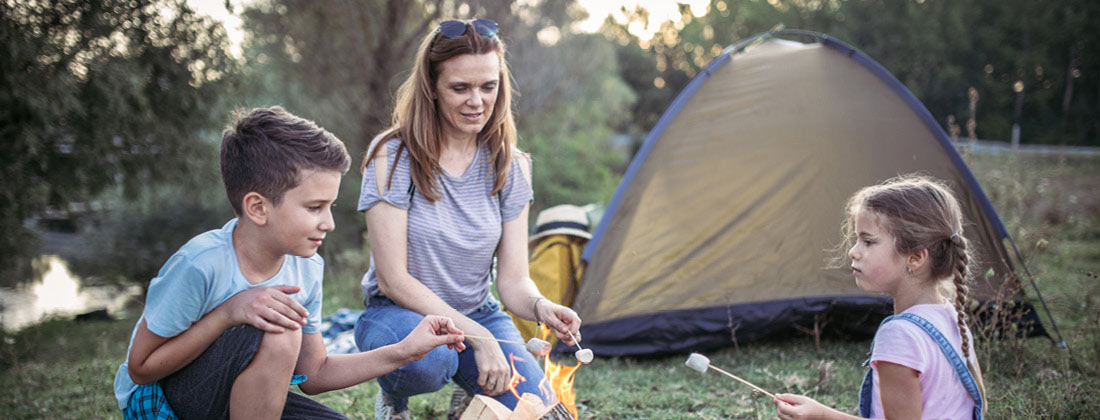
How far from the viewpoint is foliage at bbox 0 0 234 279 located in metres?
5.66

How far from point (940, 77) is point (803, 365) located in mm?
23540

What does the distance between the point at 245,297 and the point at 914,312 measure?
1.75m

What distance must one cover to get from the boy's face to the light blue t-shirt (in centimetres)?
13

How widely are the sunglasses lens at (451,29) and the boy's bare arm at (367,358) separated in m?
1.02

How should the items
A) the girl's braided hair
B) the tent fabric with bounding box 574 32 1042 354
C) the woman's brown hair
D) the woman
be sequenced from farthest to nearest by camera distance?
1. the tent fabric with bounding box 574 32 1042 354
2. the woman's brown hair
3. the woman
4. the girl's braided hair

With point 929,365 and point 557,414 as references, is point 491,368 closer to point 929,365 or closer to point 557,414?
point 557,414

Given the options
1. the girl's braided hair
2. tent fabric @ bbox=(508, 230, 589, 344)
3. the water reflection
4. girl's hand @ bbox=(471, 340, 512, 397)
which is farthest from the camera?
the water reflection

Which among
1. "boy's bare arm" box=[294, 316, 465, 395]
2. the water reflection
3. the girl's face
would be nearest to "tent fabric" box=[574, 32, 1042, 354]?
the girl's face

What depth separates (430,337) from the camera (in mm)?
2059

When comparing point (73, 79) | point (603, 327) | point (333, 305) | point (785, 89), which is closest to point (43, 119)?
point (73, 79)

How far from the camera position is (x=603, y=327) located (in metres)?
4.18

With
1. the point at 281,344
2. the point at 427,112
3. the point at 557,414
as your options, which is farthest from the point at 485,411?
the point at 427,112

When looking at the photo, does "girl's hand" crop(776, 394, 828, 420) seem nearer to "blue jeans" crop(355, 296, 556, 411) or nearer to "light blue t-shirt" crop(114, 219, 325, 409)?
"blue jeans" crop(355, 296, 556, 411)

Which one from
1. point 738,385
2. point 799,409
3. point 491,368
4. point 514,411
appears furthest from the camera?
point 738,385
